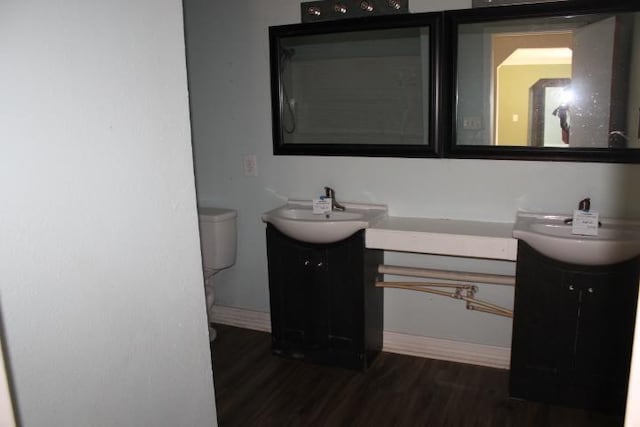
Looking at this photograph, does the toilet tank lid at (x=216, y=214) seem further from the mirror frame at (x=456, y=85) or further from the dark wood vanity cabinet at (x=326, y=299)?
the mirror frame at (x=456, y=85)

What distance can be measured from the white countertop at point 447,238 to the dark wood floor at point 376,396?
2.28 feet

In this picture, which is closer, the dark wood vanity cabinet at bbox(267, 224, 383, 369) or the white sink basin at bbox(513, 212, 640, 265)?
the white sink basin at bbox(513, 212, 640, 265)

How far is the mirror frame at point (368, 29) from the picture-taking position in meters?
2.67

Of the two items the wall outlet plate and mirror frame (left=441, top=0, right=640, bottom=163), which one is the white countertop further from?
the wall outlet plate

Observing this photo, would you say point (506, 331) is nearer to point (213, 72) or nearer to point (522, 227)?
point (522, 227)

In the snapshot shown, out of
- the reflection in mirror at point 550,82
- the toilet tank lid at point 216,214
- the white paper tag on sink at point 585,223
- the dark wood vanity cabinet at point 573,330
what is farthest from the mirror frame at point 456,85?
the toilet tank lid at point 216,214

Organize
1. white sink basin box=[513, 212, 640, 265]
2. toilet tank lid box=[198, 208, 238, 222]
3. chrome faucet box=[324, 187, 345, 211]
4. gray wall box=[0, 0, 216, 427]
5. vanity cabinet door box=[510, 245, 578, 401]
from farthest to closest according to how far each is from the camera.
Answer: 1. toilet tank lid box=[198, 208, 238, 222]
2. chrome faucet box=[324, 187, 345, 211]
3. vanity cabinet door box=[510, 245, 578, 401]
4. white sink basin box=[513, 212, 640, 265]
5. gray wall box=[0, 0, 216, 427]

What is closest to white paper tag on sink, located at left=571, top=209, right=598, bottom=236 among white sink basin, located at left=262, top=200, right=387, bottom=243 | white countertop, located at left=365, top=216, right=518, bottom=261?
white countertop, located at left=365, top=216, right=518, bottom=261

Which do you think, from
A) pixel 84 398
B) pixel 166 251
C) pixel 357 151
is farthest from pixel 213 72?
pixel 84 398

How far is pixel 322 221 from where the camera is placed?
106 inches

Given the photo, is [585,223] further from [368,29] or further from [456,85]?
[368,29]

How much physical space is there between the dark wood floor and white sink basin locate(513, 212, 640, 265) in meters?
0.75

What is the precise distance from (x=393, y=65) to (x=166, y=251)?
1901 millimetres

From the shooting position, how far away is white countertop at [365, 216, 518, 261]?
2.44m
